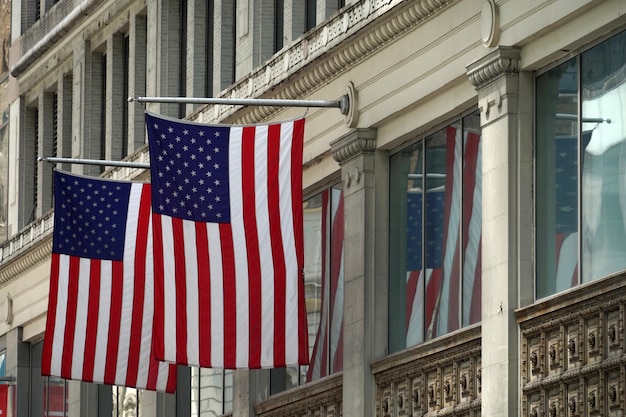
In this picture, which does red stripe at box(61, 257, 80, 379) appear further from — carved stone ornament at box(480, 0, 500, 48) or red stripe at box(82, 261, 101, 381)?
carved stone ornament at box(480, 0, 500, 48)

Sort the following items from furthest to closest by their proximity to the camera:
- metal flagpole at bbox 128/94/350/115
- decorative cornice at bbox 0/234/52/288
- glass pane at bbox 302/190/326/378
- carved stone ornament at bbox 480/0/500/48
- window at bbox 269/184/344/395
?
decorative cornice at bbox 0/234/52/288
glass pane at bbox 302/190/326/378
window at bbox 269/184/344/395
metal flagpole at bbox 128/94/350/115
carved stone ornament at bbox 480/0/500/48

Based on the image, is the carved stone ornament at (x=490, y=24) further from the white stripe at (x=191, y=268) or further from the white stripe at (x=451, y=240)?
the white stripe at (x=191, y=268)

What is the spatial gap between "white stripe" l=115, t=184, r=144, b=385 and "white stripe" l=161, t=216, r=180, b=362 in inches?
232

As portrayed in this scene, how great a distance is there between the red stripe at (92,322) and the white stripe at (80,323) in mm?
56

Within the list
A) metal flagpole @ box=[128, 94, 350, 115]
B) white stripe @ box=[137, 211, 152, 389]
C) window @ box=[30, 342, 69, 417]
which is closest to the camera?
metal flagpole @ box=[128, 94, 350, 115]

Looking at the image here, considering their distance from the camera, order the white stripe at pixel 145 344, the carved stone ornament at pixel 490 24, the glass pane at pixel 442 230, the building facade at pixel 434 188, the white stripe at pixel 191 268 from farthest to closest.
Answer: the white stripe at pixel 145 344
the white stripe at pixel 191 268
the glass pane at pixel 442 230
the carved stone ornament at pixel 490 24
the building facade at pixel 434 188

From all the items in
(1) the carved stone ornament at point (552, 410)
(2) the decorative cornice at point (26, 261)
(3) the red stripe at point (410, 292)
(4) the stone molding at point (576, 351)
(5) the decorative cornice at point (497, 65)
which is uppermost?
(2) the decorative cornice at point (26, 261)

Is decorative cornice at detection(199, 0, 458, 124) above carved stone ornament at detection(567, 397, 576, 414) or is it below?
above

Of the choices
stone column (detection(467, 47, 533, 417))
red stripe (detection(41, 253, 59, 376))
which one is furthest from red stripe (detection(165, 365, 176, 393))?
stone column (detection(467, 47, 533, 417))

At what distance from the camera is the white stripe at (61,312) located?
36781 mm

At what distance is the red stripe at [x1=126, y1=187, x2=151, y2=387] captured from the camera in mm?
36312

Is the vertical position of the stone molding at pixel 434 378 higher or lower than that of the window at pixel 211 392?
lower

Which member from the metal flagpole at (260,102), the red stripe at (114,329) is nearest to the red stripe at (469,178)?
the metal flagpole at (260,102)

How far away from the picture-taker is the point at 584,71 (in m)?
26.1
